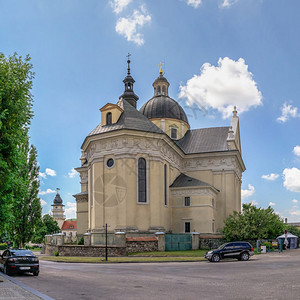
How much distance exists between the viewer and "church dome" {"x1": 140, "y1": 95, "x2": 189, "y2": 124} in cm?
5781

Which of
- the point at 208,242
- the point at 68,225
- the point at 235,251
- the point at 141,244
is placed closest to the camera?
the point at 235,251

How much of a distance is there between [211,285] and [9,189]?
10104mm

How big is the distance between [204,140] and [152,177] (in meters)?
16.0

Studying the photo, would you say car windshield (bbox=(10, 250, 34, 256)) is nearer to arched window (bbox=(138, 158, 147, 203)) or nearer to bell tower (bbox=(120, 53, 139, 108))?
arched window (bbox=(138, 158, 147, 203))

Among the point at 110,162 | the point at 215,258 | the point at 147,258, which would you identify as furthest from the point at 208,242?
the point at 110,162

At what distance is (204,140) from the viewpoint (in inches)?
2199

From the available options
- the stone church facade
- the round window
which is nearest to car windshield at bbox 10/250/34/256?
the stone church facade

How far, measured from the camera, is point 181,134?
190ft

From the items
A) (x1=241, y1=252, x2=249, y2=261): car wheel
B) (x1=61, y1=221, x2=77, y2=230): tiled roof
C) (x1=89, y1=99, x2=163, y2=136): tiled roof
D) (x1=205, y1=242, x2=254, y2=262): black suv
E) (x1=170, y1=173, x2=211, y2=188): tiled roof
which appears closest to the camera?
(x1=205, y1=242, x2=254, y2=262): black suv

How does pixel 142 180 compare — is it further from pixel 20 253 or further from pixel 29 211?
pixel 20 253

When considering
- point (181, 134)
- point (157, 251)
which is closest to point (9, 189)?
point (157, 251)

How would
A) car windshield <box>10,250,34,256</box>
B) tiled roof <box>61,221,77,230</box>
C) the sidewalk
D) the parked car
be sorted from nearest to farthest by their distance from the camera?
the sidewalk
the parked car
car windshield <box>10,250,34,256</box>
tiled roof <box>61,221,77,230</box>

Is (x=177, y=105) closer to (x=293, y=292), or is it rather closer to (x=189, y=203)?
(x=189, y=203)

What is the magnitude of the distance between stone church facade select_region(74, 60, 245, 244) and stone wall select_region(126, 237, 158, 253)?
14.2 feet
